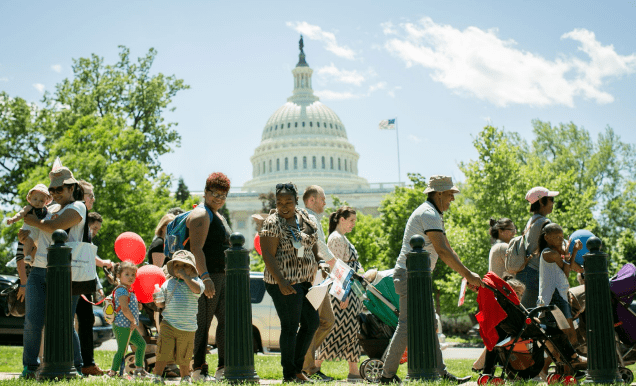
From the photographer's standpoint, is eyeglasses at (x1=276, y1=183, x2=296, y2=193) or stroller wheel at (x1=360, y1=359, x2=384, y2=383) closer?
eyeglasses at (x1=276, y1=183, x2=296, y2=193)

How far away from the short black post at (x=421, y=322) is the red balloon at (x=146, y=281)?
331 centimetres

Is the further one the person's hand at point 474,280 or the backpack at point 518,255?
the backpack at point 518,255

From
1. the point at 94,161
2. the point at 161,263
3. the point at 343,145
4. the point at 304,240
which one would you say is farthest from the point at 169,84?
the point at 343,145

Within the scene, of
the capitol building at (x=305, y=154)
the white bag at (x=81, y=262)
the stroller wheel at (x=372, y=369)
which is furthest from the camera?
the capitol building at (x=305, y=154)

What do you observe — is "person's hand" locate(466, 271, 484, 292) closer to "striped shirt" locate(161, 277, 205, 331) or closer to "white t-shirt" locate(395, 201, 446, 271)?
"white t-shirt" locate(395, 201, 446, 271)

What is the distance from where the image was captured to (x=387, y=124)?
88.1 m

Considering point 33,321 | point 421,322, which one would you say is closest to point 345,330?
point 421,322

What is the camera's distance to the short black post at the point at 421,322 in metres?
5.82

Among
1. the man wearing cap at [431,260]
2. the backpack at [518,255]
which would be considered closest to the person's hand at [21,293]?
the man wearing cap at [431,260]

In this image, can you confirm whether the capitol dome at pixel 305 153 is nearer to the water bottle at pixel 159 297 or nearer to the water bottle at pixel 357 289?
the water bottle at pixel 357 289

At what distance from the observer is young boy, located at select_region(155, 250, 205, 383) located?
263 inches

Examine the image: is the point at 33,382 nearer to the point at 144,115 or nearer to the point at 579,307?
the point at 579,307

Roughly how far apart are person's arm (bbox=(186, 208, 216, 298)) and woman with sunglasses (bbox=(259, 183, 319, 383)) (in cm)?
57

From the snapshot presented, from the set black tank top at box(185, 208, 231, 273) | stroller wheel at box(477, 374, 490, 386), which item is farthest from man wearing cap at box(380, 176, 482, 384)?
black tank top at box(185, 208, 231, 273)
